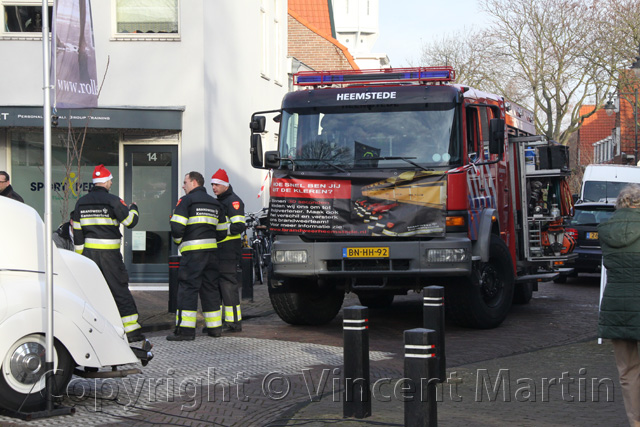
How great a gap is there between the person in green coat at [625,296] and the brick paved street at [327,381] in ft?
1.78

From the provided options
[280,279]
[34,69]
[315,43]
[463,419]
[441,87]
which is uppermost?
[315,43]

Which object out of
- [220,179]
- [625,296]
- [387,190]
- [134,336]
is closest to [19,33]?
[220,179]

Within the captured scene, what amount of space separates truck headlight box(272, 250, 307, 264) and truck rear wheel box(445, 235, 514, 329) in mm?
1890

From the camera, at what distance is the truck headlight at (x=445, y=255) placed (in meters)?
10.2

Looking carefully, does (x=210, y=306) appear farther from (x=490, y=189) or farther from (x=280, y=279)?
(x=490, y=189)

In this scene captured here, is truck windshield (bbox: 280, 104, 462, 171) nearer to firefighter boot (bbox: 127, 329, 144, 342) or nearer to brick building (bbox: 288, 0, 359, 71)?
firefighter boot (bbox: 127, 329, 144, 342)

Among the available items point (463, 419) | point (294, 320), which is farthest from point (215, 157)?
point (463, 419)

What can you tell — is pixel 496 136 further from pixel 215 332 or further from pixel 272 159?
pixel 215 332

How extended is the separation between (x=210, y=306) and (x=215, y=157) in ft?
25.1

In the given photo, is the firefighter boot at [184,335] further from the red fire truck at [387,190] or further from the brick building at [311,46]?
the brick building at [311,46]

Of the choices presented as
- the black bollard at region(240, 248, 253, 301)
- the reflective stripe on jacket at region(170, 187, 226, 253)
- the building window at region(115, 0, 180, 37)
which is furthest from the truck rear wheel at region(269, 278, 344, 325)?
the building window at region(115, 0, 180, 37)

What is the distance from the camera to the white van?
997 inches

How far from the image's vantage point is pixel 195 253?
1041cm

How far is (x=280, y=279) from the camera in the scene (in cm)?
1108
